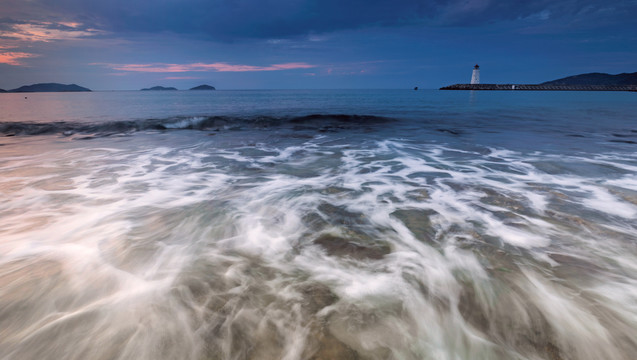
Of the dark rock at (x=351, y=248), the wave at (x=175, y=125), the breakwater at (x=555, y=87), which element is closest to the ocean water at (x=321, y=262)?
the dark rock at (x=351, y=248)

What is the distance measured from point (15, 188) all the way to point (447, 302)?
982 centimetres

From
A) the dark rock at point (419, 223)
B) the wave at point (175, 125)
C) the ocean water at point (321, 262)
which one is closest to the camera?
the ocean water at point (321, 262)

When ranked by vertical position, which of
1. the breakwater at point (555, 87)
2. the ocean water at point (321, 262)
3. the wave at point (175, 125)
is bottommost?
the ocean water at point (321, 262)

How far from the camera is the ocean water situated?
8.88 ft

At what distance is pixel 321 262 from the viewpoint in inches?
152

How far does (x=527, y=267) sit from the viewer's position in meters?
3.69

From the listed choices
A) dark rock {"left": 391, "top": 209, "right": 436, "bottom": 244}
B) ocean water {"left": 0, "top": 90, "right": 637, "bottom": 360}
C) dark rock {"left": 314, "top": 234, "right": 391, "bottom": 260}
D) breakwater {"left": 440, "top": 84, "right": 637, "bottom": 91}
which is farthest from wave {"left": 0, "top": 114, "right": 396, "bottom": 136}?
breakwater {"left": 440, "top": 84, "right": 637, "bottom": 91}

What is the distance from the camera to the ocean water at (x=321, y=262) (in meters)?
2.71

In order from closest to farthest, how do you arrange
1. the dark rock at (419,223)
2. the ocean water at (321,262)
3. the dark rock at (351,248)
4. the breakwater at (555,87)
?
the ocean water at (321,262) < the dark rock at (351,248) < the dark rock at (419,223) < the breakwater at (555,87)

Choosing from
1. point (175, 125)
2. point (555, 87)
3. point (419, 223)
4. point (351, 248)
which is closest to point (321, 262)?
point (351, 248)

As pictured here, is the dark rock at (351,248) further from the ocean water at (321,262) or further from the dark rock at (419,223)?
the dark rock at (419,223)

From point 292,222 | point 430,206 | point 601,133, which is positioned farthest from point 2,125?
point 601,133

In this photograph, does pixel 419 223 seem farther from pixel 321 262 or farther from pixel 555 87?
pixel 555 87

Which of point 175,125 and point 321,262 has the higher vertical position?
point 175,125
